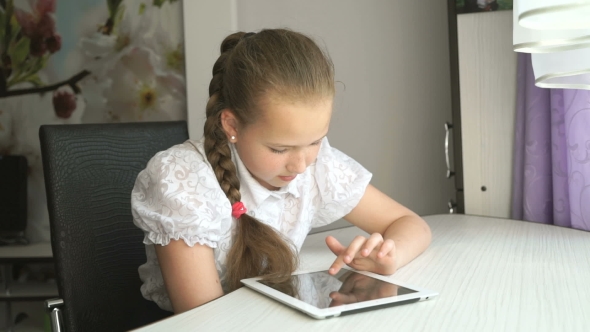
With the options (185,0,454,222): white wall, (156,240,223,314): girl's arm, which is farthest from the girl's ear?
(185,0,454,222): white wall

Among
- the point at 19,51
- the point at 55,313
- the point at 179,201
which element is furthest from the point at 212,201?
the point at 19,51

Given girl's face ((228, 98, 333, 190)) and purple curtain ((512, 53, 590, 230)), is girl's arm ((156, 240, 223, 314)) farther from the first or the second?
purple curtain ((512, 53, 590, 230))

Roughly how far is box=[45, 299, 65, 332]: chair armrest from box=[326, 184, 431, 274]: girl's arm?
45 cm

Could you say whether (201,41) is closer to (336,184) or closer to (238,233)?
(336,184)

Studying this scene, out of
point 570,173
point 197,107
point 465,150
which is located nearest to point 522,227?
point 570,173

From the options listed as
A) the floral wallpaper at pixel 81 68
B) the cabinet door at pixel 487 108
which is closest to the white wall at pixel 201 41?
the floral wallpaper at pixel 81 68

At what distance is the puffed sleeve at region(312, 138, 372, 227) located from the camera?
1.33 m

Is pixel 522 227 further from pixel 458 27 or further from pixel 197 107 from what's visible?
pixel 197 107

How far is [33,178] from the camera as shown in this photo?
9.32 feet

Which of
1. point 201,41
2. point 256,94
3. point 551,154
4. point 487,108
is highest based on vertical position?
point 201,41

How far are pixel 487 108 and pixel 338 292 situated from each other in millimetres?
1005

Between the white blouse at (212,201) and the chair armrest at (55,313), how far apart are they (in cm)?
16

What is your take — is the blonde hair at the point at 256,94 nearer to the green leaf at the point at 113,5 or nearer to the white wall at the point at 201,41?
the white wall at the point at 201,41

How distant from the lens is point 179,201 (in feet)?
3.41
